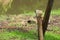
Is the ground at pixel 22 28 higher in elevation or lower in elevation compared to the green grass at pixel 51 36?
higher

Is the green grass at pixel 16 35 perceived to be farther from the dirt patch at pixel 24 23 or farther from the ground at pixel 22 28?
the dirt patch at pixel 24 23

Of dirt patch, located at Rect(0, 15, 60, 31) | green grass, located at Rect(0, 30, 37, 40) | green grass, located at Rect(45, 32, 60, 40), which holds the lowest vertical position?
green grass, located at Rect(45, 32, 60, 40)

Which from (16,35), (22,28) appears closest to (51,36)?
(16,35)

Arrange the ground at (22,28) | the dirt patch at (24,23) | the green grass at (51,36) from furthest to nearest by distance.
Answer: the dirt patch at (24,23) < the ground at (22,28) < the green grass at (51,36)

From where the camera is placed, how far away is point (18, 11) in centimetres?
1506

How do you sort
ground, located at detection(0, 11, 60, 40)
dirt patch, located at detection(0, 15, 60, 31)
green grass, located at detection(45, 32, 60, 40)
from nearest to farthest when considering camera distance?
1. green grass, located at detection(45, 32, 60, 40)
2. ground, located at detection(0, 11, 60, 40)
3. dirt patch, located at detection(0, 15, 60, 31)

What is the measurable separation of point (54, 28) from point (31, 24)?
46.6 inches

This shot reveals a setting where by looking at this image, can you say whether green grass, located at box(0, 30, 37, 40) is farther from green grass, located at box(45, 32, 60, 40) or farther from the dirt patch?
the dirt patch

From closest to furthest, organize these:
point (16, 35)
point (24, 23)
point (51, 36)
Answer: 1. point (51, 36)
2. point (16, 35)
3. point (24, 23)

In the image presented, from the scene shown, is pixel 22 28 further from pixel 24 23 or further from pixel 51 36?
pixel 51 36

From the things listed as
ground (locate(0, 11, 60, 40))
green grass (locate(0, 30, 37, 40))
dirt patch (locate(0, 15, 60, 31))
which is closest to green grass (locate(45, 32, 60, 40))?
ground (locate(0, 11, 60, 40))

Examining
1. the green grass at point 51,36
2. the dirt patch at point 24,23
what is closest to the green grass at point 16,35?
the green grass at point 51,36

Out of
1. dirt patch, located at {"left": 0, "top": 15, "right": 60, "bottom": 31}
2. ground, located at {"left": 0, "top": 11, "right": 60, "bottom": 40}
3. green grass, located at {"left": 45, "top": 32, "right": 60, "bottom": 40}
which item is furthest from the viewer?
dirt patch, located at {"left": 0, "top": 15, "right": 60, "bottom": 31}

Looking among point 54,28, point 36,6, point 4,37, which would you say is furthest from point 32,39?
point 36,6
